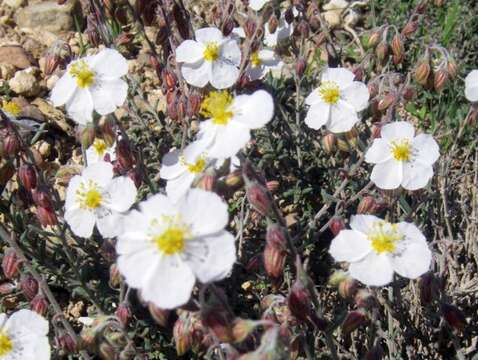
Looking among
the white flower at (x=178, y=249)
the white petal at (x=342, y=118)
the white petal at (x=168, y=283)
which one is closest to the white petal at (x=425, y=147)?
the white petal at (x=342, y=118)

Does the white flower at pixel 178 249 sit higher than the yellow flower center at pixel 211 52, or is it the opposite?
the white flower at pixel 178 249

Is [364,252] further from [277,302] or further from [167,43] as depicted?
[167,43]

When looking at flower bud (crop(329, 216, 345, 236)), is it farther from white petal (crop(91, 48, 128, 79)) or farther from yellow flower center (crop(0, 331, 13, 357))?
yellow flower center (crop(0, 331, 13, 357))

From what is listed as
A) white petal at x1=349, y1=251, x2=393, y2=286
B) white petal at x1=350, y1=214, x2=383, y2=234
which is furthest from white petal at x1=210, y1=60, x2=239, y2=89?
white petal at x1=349, y1=251, x2=393, y2=286

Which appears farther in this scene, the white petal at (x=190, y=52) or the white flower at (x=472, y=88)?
the white petal at (x=190, y=52)

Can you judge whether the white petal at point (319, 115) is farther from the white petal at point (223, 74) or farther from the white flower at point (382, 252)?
the white flower at point (382, 252)

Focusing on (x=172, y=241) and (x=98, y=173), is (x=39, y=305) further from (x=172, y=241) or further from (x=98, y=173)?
(x=172, y=241)

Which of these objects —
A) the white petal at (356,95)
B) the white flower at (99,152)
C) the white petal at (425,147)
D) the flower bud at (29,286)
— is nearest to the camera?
the flower bud at (29,286)
